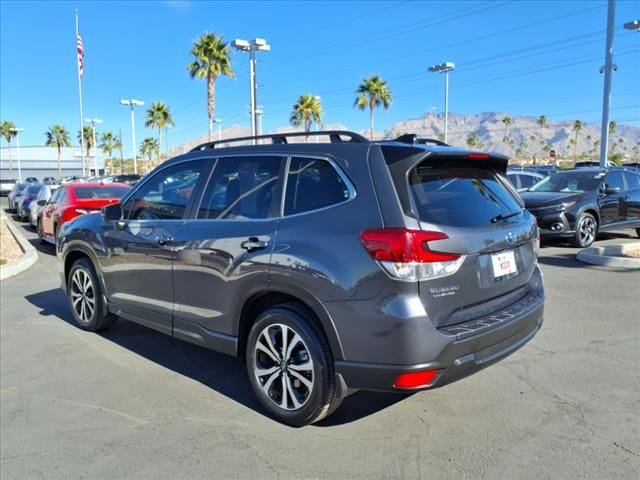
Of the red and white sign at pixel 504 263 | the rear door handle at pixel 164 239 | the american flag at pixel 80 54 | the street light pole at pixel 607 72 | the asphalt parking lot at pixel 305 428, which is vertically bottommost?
the asphalt parking lot at pixel 305 428

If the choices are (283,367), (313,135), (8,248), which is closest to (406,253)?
(283,367)

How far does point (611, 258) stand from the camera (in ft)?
28.3

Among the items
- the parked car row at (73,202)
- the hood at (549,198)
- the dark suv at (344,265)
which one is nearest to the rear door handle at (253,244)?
the dark suv at (344,265)

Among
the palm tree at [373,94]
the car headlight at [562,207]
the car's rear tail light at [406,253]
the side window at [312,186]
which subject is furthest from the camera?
the palm tree at [373,94]

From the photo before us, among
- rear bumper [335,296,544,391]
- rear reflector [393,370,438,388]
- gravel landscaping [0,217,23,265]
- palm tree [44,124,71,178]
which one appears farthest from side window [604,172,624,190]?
palm tree [44,124,71,178]

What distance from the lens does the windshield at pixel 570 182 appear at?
38.3 feet

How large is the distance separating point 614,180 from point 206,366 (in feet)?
35.1

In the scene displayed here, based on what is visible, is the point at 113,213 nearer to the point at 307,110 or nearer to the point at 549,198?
the point at 549,198

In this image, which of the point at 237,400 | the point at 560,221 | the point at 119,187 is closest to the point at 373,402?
the point at 237,400

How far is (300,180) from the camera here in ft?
11.9

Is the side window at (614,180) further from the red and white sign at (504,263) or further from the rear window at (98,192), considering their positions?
the rear window at (98,192)

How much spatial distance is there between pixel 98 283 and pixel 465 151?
12.7ft

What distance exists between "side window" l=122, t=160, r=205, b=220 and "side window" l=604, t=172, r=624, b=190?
33.6ft

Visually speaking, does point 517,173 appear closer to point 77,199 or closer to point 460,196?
point 77,199
